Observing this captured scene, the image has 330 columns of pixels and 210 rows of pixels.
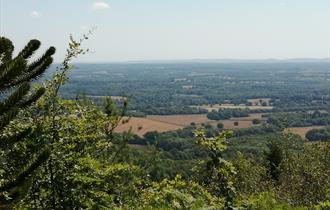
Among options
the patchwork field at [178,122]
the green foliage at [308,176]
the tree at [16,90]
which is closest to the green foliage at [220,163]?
the tree at [16,90]

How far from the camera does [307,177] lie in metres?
18.5

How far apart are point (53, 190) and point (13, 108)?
3.17 meters

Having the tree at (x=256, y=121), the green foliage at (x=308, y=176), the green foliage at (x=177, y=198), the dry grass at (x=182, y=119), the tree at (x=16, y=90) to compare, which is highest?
the tree at (x=16, y=90)

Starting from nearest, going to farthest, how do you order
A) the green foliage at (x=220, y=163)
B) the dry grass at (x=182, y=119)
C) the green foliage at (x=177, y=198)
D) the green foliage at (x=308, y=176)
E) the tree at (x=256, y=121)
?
the green foliage at (x=177, y=198)
the green foliage at (x=220, y=163)
the green foliage at (x=308, y=176)
the tree at (x=256, y=121)
the dry grass at (x=182, y=119)

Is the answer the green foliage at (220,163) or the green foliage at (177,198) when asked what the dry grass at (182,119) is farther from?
the green foliage at (220,163)

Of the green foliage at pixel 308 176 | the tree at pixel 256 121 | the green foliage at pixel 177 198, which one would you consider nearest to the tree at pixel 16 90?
the green foliage at pixel 177 198

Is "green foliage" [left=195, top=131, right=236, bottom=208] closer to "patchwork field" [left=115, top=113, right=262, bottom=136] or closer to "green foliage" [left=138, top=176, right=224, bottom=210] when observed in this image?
"green foliage" [left=138, top=176, right=224, bottom=210]

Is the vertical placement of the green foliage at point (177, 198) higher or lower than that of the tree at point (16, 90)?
Result: lower

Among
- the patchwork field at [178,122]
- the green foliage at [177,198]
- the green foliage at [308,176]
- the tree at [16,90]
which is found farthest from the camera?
the patchwork field at [178,122]

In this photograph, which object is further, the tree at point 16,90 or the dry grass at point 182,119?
the dry grass at point 182,119

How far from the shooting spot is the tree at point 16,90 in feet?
19.2

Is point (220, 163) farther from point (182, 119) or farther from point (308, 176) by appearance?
point (182, 119)

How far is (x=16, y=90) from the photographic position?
5.88 m

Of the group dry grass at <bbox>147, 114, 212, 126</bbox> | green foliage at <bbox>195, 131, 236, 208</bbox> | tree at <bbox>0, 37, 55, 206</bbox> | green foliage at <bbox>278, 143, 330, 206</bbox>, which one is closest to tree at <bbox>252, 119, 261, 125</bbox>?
dry grass at <bbox>147, 114, 212, 126</bbox>
